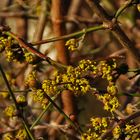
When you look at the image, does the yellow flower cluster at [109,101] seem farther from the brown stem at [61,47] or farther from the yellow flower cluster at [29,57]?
the brown stem at [61,47]

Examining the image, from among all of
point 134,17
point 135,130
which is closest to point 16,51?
point 135,130

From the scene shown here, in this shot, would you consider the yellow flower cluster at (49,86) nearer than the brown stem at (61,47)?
Yes

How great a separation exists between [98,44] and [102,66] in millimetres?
2460

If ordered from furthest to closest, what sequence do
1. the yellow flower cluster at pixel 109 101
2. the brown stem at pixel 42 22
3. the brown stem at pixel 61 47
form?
1. the brown stem at pixel 42 22
2. the brown stem at pixel 61 47
3. the yellow flower cluster at pixel 109 101

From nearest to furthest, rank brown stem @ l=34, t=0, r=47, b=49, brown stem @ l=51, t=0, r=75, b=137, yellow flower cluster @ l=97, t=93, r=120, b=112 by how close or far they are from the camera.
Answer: yellow flower cluster @ l=97, t=93, r=120, b=112 → brown stem @ l=51, t=0, r=75, b=137 → brown stem @ l=34, t=0, r=47, b=49

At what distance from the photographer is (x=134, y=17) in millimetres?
3088

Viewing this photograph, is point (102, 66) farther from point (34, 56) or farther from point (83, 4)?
point (83, 4)

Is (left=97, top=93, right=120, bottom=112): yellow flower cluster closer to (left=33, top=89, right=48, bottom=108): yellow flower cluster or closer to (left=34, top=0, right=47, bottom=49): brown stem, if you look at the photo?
(left=33, top=89, right=48, bottom=108): yellow flower cluster

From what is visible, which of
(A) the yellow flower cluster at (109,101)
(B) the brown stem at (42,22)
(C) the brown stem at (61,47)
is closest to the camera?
(A) the yellow flower cluster at (109,101)

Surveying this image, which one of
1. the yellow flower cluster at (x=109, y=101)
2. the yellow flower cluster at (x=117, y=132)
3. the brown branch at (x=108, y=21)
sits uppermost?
the brown branch at (x=108, y=21)

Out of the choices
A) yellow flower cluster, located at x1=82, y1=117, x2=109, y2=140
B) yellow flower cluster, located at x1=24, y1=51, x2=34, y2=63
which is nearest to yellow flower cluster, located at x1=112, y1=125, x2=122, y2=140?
yellow flower cluster, located at x1=82, y1=117, x2=109, y2=140

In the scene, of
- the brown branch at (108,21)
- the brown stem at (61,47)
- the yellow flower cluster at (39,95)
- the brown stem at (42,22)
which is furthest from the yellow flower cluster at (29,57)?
the brown stem at (42,22)

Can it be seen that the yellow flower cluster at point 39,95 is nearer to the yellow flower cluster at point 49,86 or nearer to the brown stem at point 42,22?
the yellow flower cluster at point 49,86

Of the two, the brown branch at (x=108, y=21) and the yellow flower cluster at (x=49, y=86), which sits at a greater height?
the brown branch at (x=108, y=21)
